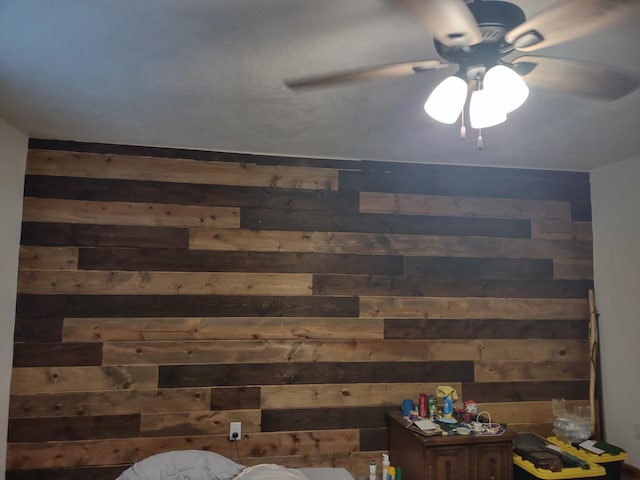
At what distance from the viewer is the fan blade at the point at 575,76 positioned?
1.51m

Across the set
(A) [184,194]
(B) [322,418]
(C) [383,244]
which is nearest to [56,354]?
(A) [184,194]

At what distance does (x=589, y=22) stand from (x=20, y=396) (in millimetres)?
3723

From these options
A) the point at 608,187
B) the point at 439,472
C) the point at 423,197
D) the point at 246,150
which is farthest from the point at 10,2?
the point at 608,187

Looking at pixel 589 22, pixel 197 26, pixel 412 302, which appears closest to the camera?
pixel 589 22

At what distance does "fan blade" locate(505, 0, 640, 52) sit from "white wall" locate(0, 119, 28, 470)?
10.1 ft

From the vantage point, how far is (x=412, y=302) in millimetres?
3508

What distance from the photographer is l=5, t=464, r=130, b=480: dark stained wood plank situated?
2963mm

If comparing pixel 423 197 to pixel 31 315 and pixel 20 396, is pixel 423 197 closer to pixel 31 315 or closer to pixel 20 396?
pixel 31 315

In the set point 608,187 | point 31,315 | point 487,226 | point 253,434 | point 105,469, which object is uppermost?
point 608,187

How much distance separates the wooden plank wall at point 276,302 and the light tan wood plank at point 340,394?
0.02m

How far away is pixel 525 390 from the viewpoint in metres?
3.56

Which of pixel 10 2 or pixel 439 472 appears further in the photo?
pixel 439 472

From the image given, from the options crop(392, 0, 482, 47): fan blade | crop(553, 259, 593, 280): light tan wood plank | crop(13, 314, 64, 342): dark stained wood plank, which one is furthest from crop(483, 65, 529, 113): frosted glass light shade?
crop(13, 314, 64, 342): dark stained wood plank

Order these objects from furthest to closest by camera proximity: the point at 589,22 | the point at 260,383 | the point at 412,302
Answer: the point at 412,302
the point at 260,383
the point at 589,22
